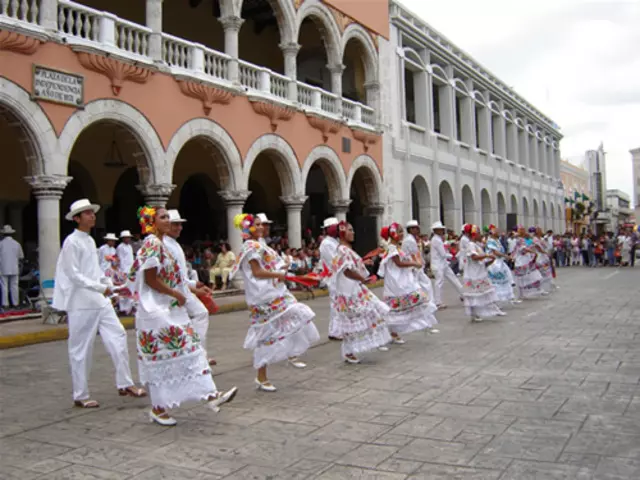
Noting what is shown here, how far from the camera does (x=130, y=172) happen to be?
18.8m

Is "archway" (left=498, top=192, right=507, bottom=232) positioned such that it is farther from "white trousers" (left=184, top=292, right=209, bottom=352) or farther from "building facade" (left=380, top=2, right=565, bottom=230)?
"white trousers" (left=184, top=292, right=209, bottom=352)

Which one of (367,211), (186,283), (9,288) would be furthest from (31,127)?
(367,211)

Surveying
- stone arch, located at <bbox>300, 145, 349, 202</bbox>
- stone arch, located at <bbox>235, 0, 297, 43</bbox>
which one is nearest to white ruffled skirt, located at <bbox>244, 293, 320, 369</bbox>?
stone arch, located at <bbox>235, 0, 297, 43</bbox>

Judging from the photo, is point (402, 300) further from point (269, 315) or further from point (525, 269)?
point (525, 269)

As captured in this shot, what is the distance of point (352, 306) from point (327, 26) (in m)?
14.2

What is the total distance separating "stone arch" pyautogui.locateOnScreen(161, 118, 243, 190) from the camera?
14.2 m

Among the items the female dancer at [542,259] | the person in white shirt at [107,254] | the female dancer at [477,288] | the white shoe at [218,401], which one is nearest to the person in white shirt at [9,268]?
the person in white shirt at [107,254]

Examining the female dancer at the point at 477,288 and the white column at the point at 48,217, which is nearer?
the female dancer at the point at 477,288

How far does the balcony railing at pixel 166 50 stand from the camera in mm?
11641

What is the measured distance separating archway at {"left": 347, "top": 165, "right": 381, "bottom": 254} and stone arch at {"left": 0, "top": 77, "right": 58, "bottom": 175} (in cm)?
1128

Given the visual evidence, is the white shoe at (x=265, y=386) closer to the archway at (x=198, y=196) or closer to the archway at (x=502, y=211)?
the archway at (x=198, y=196)

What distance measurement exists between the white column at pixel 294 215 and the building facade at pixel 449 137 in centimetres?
533

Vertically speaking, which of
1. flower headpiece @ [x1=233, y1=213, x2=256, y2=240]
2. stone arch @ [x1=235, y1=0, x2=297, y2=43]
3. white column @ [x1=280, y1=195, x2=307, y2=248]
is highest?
stone arch @ [x1=235, y1=0, x2=297, y2=43]

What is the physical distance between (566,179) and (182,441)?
60.3 m
